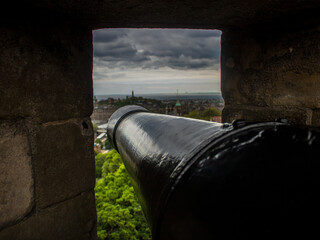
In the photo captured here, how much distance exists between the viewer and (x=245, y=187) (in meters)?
0.39

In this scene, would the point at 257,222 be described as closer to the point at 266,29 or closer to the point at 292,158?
the point at 292,158

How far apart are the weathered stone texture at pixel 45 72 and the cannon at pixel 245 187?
761mm

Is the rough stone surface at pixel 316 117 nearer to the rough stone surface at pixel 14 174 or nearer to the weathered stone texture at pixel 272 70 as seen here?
the weathered stone texture at pixel 272 70

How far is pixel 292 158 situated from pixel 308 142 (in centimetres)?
5

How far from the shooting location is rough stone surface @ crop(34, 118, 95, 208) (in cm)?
107

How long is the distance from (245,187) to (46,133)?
966mm

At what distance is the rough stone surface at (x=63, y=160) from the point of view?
1072mm

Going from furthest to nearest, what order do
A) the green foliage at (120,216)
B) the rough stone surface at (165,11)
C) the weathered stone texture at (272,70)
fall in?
the green foliage at (120,216) → the weathered stone texture at (272,70) → the rough stone surface at (165,11)

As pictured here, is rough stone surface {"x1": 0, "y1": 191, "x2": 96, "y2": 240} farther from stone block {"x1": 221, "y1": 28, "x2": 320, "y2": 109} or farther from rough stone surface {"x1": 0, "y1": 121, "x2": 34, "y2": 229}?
stone block {"x1": 221, "y1": 28, "x2": 320, "y2": 109}

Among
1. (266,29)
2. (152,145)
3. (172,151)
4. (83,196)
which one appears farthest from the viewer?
(266,29)

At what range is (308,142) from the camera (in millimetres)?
422

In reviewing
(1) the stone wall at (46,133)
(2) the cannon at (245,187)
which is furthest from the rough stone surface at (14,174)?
(2) the cannon at (245,187)

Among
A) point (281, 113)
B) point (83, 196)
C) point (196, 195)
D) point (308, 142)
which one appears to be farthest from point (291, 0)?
point (83, 196)

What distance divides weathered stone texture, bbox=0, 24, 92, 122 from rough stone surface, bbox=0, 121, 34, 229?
83 millimetres
